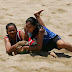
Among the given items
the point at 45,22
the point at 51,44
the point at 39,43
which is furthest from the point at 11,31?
the point at 45,22

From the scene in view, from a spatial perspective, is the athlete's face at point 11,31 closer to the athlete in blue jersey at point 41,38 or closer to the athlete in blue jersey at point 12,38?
the athlete in blue jersey at point 12,38

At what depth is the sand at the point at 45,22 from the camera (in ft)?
9.47

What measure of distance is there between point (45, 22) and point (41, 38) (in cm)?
183

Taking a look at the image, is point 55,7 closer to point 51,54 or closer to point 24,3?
point 24,3

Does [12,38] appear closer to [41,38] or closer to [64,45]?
[41,38]

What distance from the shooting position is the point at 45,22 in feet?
16.9

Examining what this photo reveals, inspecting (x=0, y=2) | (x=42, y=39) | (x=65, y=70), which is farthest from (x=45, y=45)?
(x=0, y=2)

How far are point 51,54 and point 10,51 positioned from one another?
0.77 meters

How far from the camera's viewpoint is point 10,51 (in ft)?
11.6

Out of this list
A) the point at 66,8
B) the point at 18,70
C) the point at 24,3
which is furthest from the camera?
the point at 24,3

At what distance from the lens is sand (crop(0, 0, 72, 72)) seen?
289cm

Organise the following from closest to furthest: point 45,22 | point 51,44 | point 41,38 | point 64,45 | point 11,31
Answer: point 41,38 < point 64,45 < point 51,44 < point 11,31 < point 45,22

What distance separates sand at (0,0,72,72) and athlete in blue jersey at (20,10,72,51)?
7.0 inches

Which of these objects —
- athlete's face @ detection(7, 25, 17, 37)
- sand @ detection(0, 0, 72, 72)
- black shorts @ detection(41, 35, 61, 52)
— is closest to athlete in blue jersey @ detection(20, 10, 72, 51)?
black shorts @ detection(41, 35, 61, 52)
